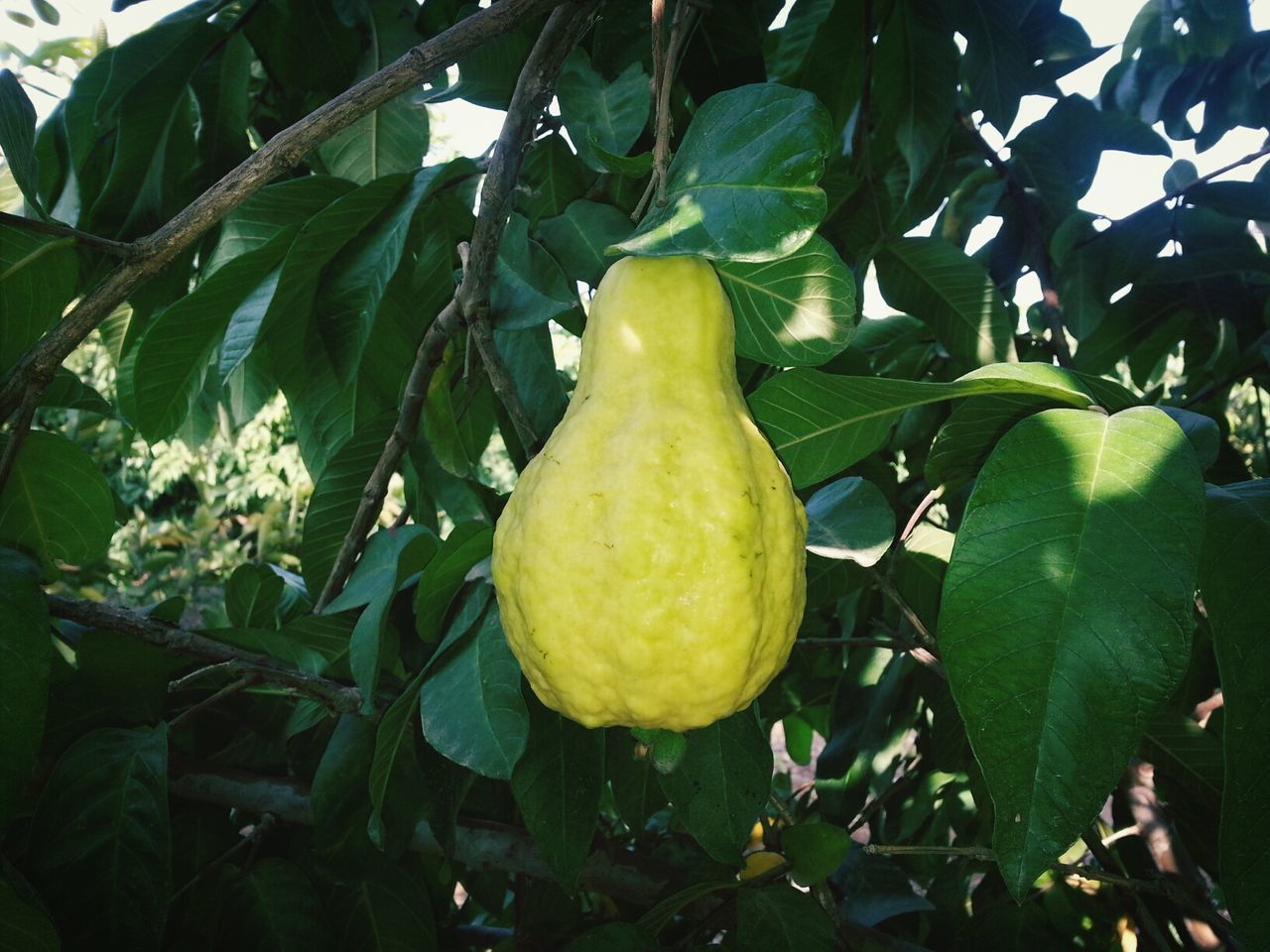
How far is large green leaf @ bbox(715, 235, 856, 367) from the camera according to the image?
65cm

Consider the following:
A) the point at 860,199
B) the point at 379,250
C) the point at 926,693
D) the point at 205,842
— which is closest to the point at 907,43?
the point at 860,199

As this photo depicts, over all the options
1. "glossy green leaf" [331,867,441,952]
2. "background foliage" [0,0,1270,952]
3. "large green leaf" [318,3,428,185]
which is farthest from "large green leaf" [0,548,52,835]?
"large green leaf" [318,3,428,185]

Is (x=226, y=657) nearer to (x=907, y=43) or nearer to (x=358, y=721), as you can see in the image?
(x=358, y=721)

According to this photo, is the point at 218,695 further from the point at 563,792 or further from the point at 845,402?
the point at 845,402

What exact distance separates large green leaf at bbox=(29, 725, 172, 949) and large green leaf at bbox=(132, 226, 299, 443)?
339mm

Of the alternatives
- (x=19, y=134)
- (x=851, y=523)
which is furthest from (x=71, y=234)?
(x=851, y=523)

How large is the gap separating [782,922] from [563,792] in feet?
1.02

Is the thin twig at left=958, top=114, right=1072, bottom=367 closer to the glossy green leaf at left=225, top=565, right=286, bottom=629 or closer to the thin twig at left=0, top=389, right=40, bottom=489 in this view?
the glossy green leaf at left=225, top=565, right=286, bottom=629

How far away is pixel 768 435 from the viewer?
0.73 m

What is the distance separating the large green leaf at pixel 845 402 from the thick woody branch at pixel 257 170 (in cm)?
34

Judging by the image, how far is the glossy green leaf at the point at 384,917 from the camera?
1105 mm

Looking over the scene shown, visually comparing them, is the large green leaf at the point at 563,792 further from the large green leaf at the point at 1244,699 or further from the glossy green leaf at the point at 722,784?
the large green leaf at the point at 1244,699

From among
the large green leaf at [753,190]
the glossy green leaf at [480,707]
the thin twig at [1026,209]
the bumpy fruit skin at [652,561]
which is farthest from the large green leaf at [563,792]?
the thin twig at [1026,209]

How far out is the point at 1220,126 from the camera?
5.82ft
